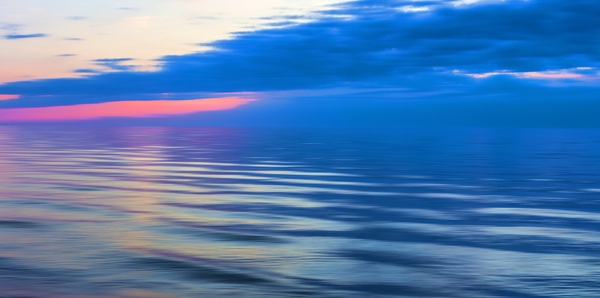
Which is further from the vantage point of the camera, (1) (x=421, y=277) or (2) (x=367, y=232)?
(2) (x=367, y=232)

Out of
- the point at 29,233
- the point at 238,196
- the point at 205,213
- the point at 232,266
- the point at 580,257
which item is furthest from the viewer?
the point at 238,196

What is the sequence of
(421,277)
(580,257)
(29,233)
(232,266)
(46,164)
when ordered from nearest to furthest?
(421,277) → (232,266) → (580,257) → (29,233) → (46,164)

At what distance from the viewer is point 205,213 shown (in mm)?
10125

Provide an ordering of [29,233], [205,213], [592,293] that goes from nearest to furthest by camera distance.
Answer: [592,293], [29,233], [205,213]

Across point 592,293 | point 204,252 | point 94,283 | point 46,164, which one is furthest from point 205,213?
point 46,164

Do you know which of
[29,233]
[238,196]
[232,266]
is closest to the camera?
[232,266]

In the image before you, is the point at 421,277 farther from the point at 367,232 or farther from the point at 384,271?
the point at 367,232

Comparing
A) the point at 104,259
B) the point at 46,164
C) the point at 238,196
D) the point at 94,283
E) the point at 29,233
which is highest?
the point at 46,164

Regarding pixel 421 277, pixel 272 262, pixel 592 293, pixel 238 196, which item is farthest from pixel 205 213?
pixel 592 293

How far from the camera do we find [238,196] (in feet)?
40.6

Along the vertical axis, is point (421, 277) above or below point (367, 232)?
below

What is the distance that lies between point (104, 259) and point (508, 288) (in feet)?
15.7

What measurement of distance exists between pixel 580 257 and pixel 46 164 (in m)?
19.6

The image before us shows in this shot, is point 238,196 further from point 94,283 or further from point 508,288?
point 508,288
